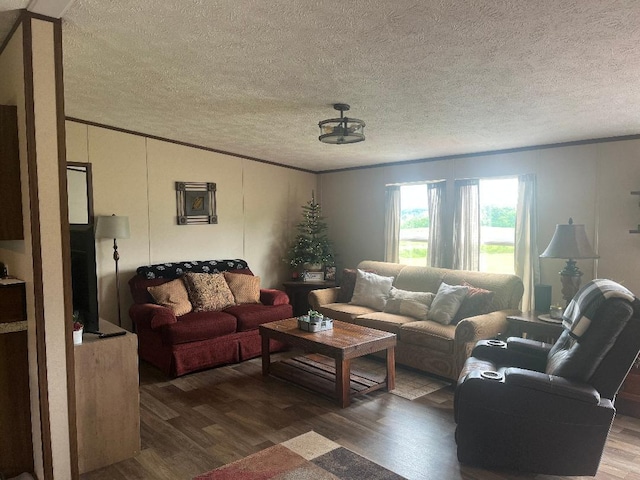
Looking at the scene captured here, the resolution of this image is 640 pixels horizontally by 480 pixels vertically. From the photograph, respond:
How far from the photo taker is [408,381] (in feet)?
13.8

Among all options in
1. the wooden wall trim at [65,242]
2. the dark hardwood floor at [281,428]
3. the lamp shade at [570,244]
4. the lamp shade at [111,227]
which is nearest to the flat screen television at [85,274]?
the wooden wall trim at [65,242]

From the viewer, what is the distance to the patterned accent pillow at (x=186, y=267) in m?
5.06

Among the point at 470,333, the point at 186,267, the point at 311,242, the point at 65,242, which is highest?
the point at 65,242

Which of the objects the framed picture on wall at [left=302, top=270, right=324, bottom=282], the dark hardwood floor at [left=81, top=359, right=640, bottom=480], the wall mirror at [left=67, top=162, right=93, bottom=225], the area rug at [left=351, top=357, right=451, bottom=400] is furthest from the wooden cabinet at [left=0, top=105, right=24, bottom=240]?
the framed picture on wall at [left=302, top=270, right=324, bottom=282]

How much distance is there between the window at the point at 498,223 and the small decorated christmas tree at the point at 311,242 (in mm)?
2142

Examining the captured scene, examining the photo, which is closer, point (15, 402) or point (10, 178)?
point (10, 178)

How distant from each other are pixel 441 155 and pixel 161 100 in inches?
122

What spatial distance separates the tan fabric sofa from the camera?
13.2 feet

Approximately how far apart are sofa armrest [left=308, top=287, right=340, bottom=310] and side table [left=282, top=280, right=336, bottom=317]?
0.31 metres

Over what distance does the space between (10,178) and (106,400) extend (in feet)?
4.55

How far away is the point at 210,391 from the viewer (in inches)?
156

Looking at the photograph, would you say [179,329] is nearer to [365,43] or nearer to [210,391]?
[210,391]

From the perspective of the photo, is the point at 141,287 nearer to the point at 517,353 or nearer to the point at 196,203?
the point at 196,203

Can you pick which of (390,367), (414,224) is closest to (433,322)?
(390,367)
